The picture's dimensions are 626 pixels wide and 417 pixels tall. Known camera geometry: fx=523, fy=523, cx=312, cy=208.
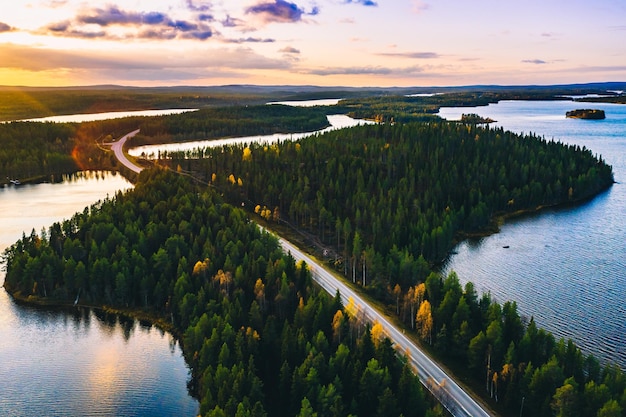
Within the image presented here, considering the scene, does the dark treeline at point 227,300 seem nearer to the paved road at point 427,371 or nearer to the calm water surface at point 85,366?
the calm water surface at point 85,366

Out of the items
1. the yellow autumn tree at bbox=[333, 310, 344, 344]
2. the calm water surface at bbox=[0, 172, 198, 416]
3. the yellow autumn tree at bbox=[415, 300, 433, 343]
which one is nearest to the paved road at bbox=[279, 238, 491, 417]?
the yellow autumn tree at bbox=[415, 300, 433, 343]

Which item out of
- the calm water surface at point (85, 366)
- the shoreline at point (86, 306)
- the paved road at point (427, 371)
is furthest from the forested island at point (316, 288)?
the calm water surface at point (85, 366)

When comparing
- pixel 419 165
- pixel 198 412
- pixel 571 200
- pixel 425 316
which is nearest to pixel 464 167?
pixel 419 165

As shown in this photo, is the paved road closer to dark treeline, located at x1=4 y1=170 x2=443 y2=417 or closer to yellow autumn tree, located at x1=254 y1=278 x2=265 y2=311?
dark treeline, located at x1=4 y1=170 x2=443 y2=417

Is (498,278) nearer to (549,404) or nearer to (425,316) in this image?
(425,316)

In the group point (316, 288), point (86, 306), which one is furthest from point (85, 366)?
point (316, 288)

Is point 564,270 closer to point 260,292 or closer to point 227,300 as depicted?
point 260,292
